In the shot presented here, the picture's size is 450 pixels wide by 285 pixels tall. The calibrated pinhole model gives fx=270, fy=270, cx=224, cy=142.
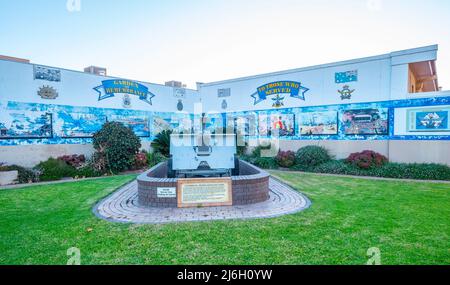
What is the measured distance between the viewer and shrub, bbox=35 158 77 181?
1029 cm

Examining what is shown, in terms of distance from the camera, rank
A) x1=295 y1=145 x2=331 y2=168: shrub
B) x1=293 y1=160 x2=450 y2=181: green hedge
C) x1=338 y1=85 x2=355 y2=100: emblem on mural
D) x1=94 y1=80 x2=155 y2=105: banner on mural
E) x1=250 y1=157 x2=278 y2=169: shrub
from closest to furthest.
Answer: x1=293 y1=160 x2=450 y2=181: green hedge → x1=295 y1=145 x2=331 y2=168: shrub → x1=338 y1=85 x2=355 y2=100: emblem on mural → x1=250 y1=157 x2=278 y2=169: shrub → x1=94 y1=80 x2=155 y2=105: banner on mural

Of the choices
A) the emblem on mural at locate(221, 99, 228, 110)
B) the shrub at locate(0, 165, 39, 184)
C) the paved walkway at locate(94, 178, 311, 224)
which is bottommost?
the paved walkway at locate(94, 178, 311, 224)

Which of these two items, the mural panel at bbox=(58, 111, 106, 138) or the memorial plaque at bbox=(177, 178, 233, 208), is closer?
the memorial plaque at bbox=(177, 178, 233, 208)

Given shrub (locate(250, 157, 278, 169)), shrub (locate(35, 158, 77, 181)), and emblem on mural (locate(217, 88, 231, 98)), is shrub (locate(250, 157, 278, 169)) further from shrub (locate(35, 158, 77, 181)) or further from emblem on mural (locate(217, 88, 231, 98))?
shrub (locate(35, 158, 77, 181))

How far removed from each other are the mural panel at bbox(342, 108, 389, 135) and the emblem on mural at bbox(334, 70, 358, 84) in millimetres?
1446

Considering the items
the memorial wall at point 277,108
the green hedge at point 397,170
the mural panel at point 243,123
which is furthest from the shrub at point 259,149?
the green hedge at point 397,170

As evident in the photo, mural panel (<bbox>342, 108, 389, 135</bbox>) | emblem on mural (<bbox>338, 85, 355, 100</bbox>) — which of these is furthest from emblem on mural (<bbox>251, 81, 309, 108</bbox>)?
mural panel (<bbox>342, 108, 389, 135</bbox>)

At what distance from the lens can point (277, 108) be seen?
14602 mm

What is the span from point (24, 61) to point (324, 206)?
496 inches

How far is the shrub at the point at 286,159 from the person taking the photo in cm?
1270

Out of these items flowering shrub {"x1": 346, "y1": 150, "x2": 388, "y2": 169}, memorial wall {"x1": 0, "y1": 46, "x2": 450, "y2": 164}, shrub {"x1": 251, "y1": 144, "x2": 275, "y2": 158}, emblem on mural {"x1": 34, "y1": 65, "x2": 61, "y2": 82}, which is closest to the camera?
memorial wall {"x1": 0, "y1": 46, "x2": 450, "y2": 164}

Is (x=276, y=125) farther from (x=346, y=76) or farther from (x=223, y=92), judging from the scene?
(x=223, y=92)

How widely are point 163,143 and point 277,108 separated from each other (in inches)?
252
